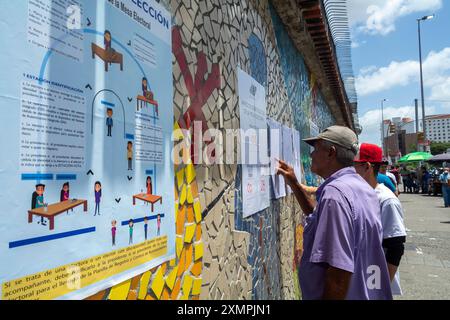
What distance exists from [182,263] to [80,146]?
98cm

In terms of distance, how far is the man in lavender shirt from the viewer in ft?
6.21

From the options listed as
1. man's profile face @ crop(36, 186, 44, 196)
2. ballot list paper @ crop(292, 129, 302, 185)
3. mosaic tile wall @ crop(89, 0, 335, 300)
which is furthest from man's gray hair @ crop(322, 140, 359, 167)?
ballot list paper @ crop(292, 129, 302, 185)

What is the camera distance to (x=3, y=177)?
1075 millimetres

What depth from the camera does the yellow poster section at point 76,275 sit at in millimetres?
1124

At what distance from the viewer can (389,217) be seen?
10.3ft

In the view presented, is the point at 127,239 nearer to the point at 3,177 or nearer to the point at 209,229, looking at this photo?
the point at 3,177

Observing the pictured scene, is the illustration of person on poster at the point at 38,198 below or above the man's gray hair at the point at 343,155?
below

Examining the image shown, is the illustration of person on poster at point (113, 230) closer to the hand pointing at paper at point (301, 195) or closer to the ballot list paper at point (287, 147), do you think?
the hand pointing at paper at point (301, 195)

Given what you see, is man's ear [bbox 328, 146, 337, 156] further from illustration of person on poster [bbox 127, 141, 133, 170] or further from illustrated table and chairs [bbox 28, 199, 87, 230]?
illustrated table and chairs [bbox 28, 199, 87, 230]

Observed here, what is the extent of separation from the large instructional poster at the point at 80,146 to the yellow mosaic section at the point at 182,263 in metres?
0.08

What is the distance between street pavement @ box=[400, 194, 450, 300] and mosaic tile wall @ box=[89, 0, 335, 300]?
2874 millimetres

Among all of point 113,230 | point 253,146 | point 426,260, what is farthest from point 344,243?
point 426,260

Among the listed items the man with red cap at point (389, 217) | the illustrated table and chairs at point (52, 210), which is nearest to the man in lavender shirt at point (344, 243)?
the man with red cap at point (389, 217)

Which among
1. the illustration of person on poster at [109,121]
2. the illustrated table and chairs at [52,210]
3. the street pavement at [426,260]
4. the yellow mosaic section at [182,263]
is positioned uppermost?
the illustration of person on poster at [109,121]
